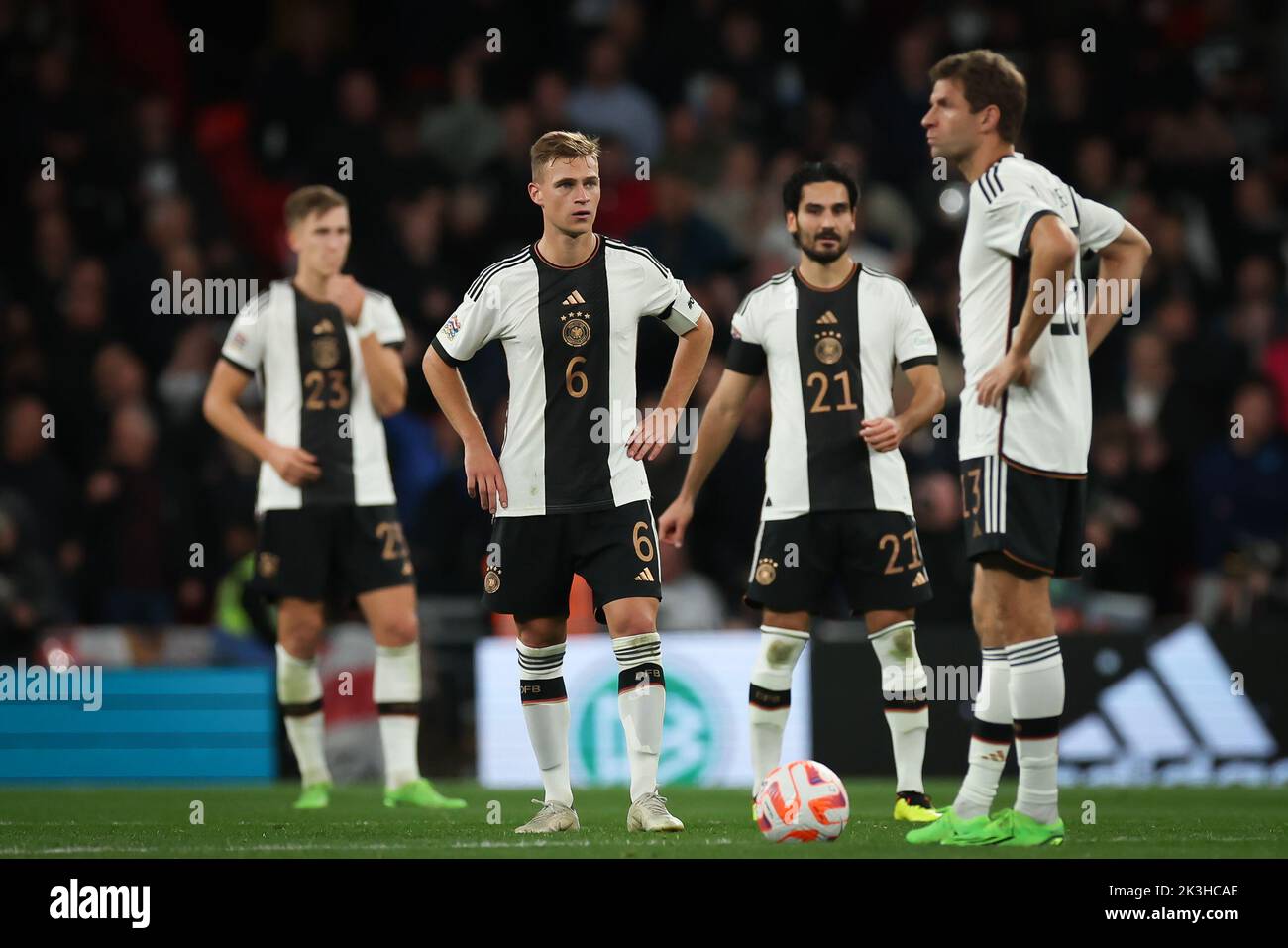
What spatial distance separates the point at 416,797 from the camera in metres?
8.86

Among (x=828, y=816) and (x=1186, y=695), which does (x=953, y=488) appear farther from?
(x=828, y=816)

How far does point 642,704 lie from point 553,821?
0.60 metres

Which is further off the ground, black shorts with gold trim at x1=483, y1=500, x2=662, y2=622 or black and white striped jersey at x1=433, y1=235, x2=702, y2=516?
black and white striped jersey at x1=433, y1=235, x2=702, y2=516

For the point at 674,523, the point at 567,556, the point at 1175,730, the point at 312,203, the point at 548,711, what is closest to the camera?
the point at 567,556

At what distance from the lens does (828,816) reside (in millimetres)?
6535

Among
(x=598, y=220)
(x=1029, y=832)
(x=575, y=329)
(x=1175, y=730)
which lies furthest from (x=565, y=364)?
(x=598, y=220)

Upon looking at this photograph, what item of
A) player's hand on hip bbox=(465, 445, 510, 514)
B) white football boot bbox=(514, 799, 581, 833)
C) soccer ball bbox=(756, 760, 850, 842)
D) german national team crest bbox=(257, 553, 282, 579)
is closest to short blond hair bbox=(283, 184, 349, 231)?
german national team crest bbox=(257, 553, 282, 579)

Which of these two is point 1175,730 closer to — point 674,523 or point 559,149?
point 674,523

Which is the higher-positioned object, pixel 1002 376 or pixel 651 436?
pixel 1002 376

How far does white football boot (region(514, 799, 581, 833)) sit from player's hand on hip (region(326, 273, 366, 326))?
2.90 meters

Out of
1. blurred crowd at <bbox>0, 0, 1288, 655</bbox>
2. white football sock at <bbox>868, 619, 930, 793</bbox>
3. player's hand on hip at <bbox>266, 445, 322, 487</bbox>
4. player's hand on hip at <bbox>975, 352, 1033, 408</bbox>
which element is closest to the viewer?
player's hand on hip at <bbox>975, 352, 1033, 408</bbox>

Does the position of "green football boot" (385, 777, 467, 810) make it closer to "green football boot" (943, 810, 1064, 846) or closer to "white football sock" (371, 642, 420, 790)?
"white football sock" (371, 642, 420, 790)

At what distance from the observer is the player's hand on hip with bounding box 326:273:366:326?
8977 millimetres

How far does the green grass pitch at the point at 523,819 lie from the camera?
6281mm
